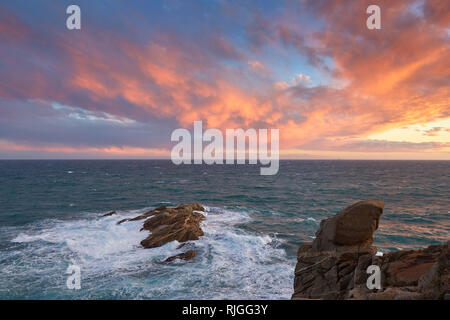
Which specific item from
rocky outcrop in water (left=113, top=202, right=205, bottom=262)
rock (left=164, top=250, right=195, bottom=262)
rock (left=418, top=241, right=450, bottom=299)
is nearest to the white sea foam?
rock (left=164, top=250, right=195, bottom=262)

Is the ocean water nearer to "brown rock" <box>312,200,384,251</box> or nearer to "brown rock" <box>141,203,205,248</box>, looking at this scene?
"brown rock" <box>141,203,205,248</box>

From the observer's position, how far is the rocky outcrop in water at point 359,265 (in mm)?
7789

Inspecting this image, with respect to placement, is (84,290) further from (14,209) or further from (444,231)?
(444,231)

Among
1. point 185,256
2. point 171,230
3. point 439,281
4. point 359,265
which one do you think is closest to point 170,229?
point 171,230

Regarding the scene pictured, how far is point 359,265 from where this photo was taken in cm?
1143

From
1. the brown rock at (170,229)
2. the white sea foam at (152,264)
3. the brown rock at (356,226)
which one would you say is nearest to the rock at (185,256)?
the white sea foam at (152,264)

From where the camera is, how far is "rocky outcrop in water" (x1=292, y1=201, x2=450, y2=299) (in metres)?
7.79

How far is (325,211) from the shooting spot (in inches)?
1805

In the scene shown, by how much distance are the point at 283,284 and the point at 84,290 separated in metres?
15.7

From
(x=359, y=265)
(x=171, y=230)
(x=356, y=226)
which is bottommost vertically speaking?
(x=171, y=230)

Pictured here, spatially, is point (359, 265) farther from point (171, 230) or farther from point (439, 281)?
point (171, 230)

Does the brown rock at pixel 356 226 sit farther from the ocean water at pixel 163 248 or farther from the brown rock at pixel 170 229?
the brown rock at pixel 170 229
